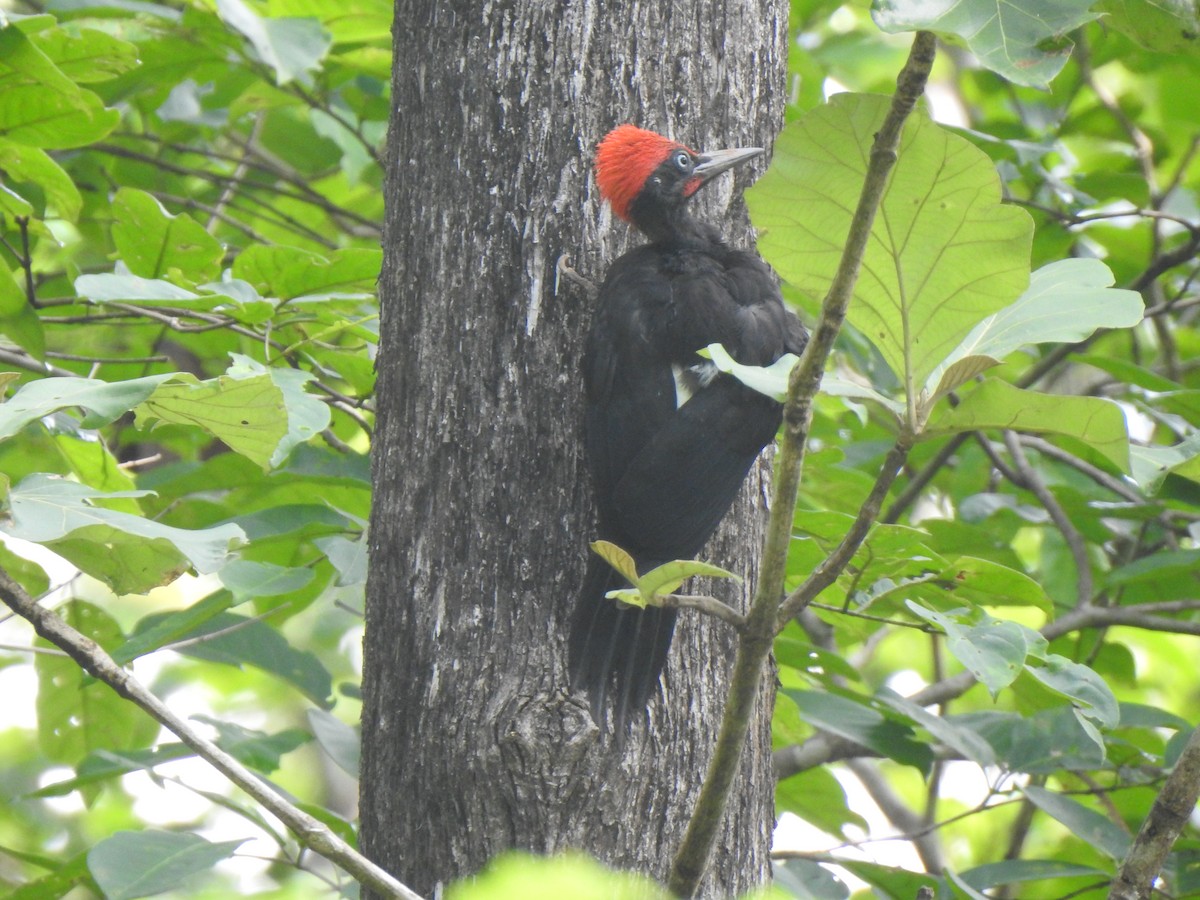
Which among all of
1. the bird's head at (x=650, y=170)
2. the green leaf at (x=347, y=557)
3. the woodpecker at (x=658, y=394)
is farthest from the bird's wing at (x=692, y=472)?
the green leaf at (x=347, y=557)

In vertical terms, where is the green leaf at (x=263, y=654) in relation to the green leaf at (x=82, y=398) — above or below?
below

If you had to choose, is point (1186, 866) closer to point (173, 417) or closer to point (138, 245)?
point (173, 417)

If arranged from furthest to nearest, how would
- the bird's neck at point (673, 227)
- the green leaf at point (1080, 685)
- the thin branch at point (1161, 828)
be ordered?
the bird's neck at point (673, 227) < the green leaf at point (1080, 685) < the thin branch at point (1161, 828)

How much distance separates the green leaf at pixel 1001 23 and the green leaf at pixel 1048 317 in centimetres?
28

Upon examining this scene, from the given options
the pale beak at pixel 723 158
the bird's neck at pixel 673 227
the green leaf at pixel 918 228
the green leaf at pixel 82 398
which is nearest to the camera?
the green leaf at pixel 918 228

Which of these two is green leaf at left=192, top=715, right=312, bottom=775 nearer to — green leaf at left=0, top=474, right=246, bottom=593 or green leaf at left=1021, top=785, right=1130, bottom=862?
green leaf at left=0, top=474, right=246, bottom=593

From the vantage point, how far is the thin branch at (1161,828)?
1529 millimetres

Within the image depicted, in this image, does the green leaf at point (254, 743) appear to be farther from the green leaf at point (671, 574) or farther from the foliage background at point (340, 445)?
the green leaf at point (671, 574)

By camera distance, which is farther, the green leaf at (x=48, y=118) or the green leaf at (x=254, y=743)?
the green leaf at (x=254, y=743)

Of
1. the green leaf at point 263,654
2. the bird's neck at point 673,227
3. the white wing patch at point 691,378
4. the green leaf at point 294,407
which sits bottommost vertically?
the green leaf at point 263,654

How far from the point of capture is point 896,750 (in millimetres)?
2646

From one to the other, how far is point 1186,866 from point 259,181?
360cm

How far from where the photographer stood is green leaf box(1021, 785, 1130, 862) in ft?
8.63

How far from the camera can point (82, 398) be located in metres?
1.45
